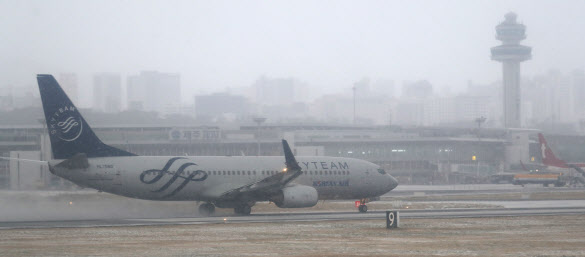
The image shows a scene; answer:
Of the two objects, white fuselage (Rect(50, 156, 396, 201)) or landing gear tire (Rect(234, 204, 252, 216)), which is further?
landing gear tire (Rect(234, 204, 252, 216))

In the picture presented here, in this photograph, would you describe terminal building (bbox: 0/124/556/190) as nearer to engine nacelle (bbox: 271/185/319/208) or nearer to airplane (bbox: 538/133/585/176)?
airplane (bbox: 538/133/585/176)

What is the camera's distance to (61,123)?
40.7 meters

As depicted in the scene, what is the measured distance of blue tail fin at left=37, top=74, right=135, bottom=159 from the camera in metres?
40.2

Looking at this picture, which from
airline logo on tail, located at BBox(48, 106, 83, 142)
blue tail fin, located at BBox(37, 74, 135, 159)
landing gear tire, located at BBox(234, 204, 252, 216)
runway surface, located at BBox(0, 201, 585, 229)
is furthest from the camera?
landing gear tire, located at BBox(234, 204, 252, 216)

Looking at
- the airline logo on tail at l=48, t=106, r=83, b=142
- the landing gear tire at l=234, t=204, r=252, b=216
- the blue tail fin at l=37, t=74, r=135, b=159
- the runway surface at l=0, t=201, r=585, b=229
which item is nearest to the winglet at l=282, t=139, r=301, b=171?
the runway surface at l=0, t=201, r=585, b=229

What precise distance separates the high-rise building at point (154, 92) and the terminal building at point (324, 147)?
31.5 feet

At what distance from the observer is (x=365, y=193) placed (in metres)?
49.4

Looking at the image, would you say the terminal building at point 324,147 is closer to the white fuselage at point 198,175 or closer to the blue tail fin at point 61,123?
the blue tail fin at point 61,123

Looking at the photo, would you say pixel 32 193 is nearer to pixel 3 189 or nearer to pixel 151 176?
pixel 3 189

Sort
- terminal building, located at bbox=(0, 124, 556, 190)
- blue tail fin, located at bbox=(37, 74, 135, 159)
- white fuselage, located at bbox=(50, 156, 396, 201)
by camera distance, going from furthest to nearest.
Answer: terminal building, located at bbox=(0, 124, 556, 190) < white fuselage, located at bbox=(50, 156, 396, 201) < blue tail fin, located at bbox=(37, 74, 135, 159)

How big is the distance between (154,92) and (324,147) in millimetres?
38000

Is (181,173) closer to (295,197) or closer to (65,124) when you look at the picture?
(295,197)

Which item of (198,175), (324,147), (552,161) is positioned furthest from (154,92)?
(198,175)

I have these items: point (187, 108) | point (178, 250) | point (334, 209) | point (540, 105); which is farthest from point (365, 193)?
point (540, 105)
